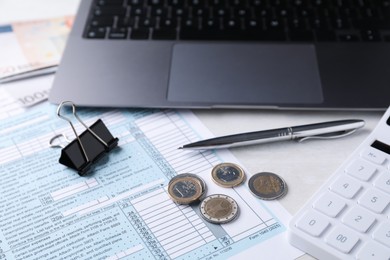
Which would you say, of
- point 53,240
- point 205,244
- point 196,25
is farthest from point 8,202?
point 196,25

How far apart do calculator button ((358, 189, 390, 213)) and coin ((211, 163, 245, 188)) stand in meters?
0.11

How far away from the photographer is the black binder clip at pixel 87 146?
536 millimetres

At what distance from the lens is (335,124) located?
0.56m

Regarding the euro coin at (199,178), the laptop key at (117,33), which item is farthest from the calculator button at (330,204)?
the laptop key at (117,33)

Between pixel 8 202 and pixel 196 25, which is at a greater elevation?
pixel 196 25

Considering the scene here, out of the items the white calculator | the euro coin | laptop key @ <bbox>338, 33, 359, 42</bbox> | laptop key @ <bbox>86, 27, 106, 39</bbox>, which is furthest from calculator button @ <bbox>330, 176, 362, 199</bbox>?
laptop key @ <bbox>86, 27, 106, 39</bbox>

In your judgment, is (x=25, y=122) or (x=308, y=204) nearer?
(x=308, y=204)

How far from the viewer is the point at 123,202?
512 mm

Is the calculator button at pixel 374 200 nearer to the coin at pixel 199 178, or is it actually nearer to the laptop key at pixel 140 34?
the coin at pixel 199 178

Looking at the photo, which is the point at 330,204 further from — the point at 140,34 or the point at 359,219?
the point at 140,34

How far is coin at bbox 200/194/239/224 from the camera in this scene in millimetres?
490

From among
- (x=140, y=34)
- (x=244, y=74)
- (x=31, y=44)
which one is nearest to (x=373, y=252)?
(x=244, y=74)

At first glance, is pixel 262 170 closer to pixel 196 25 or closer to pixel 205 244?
pixel 205 244

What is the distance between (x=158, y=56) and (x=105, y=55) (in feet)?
0.19
